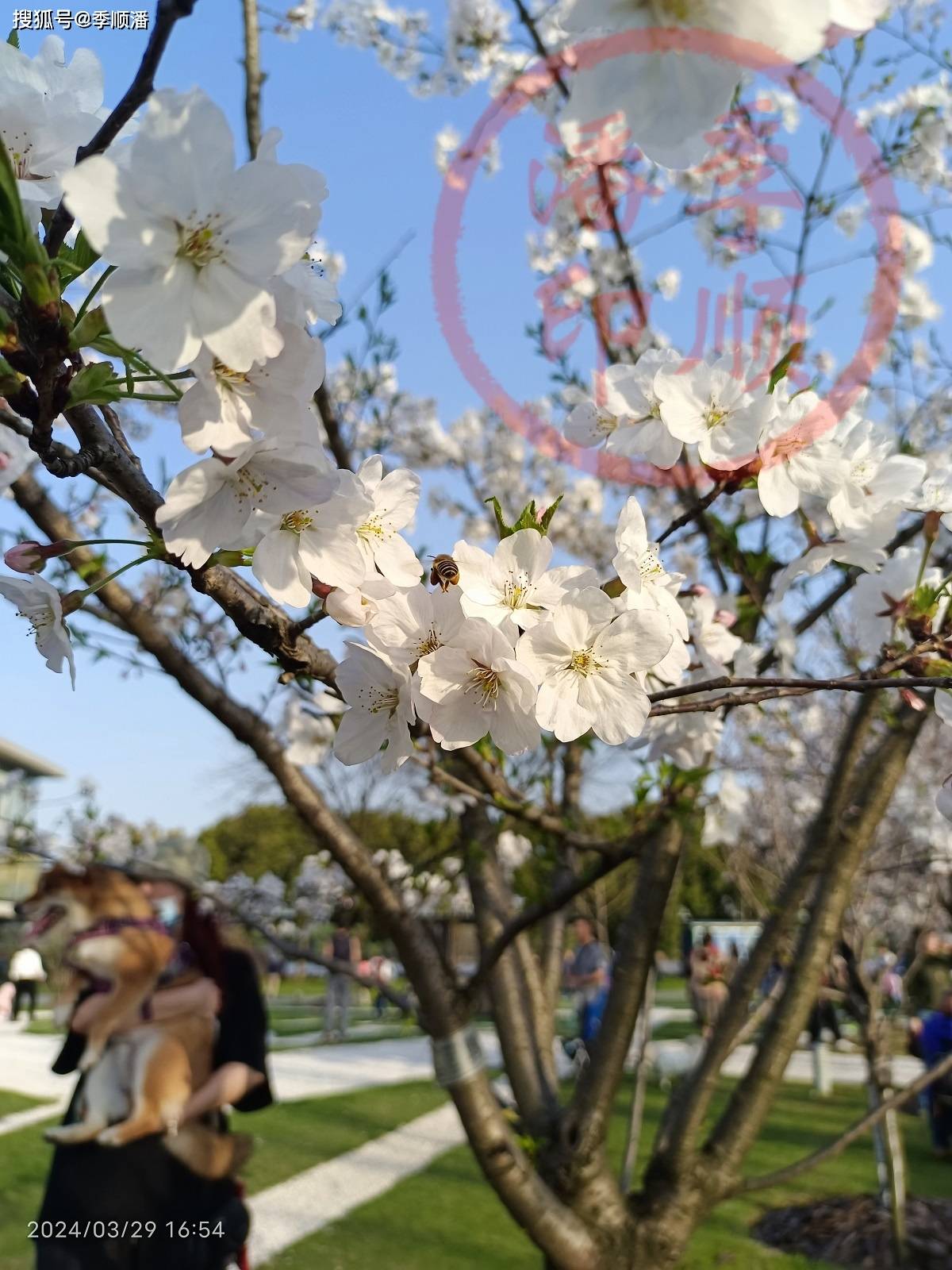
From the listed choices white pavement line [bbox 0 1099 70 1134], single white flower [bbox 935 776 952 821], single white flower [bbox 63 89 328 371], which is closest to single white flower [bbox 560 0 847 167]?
single white flower [bbox 63 89 328 371]

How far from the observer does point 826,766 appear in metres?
8.88

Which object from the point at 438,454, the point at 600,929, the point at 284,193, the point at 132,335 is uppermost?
the point at 438,454

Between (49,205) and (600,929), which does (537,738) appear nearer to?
A: (49,205)

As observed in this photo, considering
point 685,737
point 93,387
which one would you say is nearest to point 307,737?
point 685,737

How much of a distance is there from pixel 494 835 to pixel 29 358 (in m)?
2.67

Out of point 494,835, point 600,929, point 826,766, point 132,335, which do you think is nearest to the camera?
point 132,335

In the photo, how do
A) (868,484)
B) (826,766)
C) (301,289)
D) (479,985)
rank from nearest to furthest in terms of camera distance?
(301,289), (868,484), (479,985), (826,766)

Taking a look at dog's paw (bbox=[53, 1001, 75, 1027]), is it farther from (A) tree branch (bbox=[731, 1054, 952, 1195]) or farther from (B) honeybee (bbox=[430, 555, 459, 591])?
(B) honeybee (bbox=[430, 555, 459, 591])

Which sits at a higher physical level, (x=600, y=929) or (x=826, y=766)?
(x=826, y=766)

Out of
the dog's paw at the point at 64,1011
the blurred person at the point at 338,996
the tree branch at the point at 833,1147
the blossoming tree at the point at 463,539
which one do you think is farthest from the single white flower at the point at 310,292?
the blurred person at the point at 338,996

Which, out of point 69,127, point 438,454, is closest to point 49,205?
point 69,127

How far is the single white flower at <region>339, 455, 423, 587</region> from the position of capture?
93 cm

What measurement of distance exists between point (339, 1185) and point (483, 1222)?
1128 mm

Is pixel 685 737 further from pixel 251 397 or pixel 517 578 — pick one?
pixel 251 397
